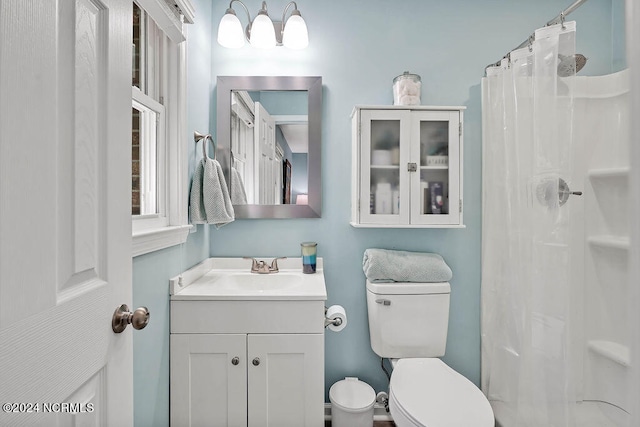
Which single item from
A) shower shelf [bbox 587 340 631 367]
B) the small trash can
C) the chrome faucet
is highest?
the chrome faucet

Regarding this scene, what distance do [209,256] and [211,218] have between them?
1.36 ft

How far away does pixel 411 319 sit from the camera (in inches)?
64.8

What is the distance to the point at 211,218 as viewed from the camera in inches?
59.8

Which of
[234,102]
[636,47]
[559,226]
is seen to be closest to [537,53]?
[559,226]

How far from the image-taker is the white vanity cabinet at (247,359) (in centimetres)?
137

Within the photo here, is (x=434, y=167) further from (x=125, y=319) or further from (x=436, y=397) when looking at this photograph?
(x=125, y=319)

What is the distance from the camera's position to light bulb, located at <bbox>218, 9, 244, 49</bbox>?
1.68 metres

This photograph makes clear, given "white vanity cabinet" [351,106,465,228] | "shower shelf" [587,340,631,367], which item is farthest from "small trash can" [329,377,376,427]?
"shower shelf" [587,340,631,367]

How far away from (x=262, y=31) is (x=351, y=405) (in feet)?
6.26

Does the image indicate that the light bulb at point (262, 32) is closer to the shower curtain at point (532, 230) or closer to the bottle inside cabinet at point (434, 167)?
the bottle inside cabinet at point (434, 167)

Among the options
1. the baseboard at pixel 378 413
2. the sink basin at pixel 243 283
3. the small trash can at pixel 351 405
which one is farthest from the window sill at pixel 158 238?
the baseboard at pixel 378 413

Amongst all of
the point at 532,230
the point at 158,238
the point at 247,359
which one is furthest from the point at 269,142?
the point at 532,230

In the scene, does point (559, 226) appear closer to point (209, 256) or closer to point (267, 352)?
point (267, 352)

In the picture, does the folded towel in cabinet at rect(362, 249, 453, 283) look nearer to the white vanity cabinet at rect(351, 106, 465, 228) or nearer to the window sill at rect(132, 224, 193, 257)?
the white vanity cabinet at rect(351, 106, 465, 228)
